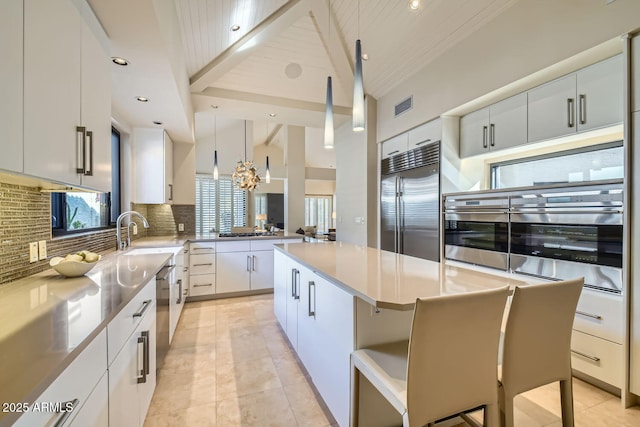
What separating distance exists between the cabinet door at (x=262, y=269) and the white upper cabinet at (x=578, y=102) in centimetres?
336

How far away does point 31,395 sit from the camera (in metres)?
0.59

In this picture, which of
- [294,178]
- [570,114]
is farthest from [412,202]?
[294,178]

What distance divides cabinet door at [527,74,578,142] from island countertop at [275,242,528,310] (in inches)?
53.6

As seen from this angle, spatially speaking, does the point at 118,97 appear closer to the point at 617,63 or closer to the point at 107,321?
the point at 107,321

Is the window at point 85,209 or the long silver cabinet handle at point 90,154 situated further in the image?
the window at point 85,209

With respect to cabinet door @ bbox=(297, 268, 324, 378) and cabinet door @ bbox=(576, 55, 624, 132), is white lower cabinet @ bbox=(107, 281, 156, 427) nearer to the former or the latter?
cabinet door @ bbox=(297, 268, 324, 378)

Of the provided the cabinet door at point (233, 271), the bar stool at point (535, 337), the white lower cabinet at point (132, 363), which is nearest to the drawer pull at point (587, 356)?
the bar stool at point (535, 337)

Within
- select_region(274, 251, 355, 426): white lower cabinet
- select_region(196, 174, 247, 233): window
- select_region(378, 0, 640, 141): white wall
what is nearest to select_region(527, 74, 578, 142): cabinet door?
select_region(378, 0, 640, 141): white wall

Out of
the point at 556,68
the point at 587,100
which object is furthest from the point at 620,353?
the point at 556,68

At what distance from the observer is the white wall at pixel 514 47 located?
6.13 feet

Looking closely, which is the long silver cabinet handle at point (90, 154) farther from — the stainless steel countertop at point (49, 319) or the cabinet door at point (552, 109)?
the cabinet door at point (552, 109)

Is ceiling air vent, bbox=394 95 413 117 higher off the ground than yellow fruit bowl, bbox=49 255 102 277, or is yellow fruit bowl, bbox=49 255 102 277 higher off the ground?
ceiling air vent, bbox=394 95 413 117

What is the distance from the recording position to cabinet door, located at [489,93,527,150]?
244 centimetres

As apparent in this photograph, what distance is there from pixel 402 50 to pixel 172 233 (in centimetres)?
407
